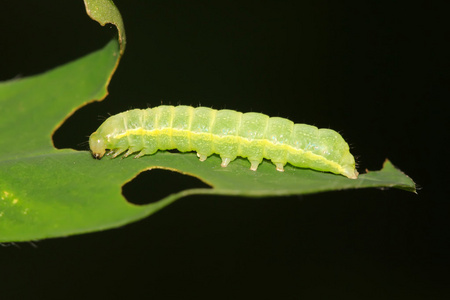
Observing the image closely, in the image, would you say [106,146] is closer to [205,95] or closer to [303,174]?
[303,174]

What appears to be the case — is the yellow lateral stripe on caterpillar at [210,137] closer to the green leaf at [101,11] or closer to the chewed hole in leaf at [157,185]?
the green leaf at [101,11]

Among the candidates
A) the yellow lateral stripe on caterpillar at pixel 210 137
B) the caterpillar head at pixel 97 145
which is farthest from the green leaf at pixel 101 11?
Answer: the yellow lateral stripe on caterpillar at pixel 210 137

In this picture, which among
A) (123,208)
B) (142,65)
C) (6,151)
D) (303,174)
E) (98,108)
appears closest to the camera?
(123,208)

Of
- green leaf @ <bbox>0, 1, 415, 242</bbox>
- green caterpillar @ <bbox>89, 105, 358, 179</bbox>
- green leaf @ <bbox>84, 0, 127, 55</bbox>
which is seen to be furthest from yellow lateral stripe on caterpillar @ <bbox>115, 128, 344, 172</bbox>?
green leaf @ <bbox>84, 0, 127, 55</bbox>

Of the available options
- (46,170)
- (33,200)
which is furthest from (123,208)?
(46,170)

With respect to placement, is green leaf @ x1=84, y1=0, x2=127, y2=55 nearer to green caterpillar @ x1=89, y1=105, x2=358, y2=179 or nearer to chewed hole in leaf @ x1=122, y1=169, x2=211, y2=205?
green caterpillar @ x1=89, y1=105, x2=358, y2=179

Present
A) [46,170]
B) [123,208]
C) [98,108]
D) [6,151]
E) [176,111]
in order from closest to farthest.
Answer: [123,208] → [46,170] → [6,151] → [176,111] → [98,108]
